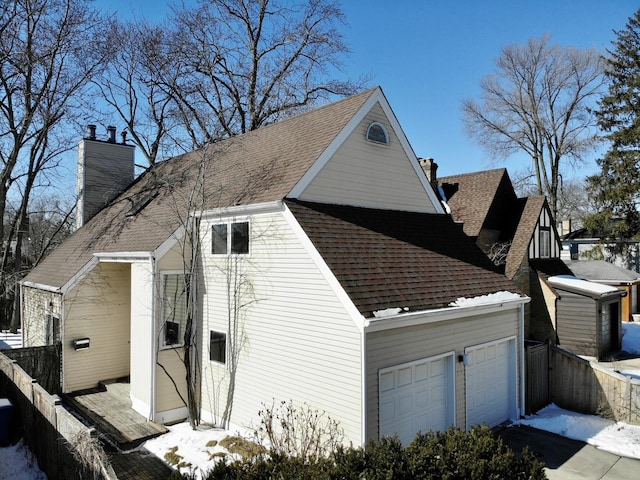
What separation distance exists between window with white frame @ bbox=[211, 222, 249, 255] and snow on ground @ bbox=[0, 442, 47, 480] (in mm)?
5806

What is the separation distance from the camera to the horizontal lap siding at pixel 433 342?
789cm

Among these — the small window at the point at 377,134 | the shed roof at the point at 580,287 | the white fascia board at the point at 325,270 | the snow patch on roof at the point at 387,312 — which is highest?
the small window at the point at 377,134

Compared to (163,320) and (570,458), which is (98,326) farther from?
(570,458)

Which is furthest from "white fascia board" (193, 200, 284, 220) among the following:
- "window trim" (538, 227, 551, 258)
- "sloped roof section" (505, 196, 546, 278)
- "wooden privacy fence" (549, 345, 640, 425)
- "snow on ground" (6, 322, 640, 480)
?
"window trim" (538, 227, 551, 258)

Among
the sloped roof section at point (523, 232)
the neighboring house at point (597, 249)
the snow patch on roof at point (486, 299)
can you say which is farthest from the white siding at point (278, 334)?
the neighboring house at point (597, 249)

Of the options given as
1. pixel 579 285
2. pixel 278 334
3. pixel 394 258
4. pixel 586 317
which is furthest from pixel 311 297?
pixel 579 285

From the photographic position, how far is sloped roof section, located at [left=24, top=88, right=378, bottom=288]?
1088 cm

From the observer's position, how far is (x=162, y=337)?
36.2ft

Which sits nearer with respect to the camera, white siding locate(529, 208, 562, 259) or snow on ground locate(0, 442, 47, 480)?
snow on ground locate(0, 442, 47, 480)

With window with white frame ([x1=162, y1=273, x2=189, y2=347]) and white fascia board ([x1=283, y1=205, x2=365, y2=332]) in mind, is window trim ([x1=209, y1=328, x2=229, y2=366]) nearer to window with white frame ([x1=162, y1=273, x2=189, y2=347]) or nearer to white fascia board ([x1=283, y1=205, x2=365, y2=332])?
window with white frame ([x1=162, y1=273, x2=189, y2=347])

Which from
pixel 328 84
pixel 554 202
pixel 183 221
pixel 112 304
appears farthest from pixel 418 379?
pixel 554 202

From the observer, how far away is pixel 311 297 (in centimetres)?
874

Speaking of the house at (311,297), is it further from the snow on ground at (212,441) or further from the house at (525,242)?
the house at (525,242)

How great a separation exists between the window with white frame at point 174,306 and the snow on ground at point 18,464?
350cm
